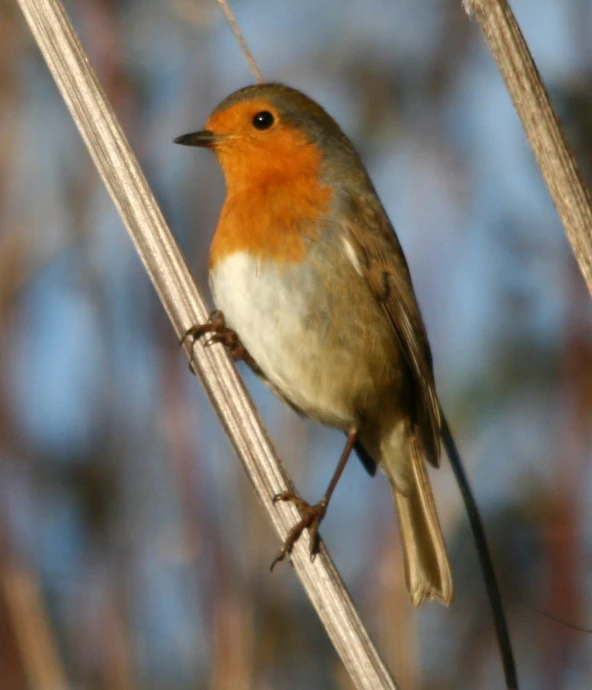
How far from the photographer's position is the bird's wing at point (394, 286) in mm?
3025

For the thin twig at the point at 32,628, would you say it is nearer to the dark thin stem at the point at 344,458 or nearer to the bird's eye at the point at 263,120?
the dark thin stem at the point at 344,458

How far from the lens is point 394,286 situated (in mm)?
3123

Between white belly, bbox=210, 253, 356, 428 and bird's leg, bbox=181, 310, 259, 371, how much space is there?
0.09ft

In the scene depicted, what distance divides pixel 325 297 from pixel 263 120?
632mm

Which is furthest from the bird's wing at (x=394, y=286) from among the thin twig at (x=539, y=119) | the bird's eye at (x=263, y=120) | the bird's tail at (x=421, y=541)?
the thin twig at (x=539, y=119)

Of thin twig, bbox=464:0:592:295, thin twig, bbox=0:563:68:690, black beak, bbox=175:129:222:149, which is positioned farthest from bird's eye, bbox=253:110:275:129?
thin twig, bbox=0:563:68:690

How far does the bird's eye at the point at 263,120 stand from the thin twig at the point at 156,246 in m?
1.03

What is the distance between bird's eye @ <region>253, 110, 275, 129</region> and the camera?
10.4 ft

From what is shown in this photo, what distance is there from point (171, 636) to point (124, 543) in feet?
1.11

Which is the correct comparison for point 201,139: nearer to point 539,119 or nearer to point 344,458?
point 344,458

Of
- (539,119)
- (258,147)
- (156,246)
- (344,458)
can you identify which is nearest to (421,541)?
(344,458)

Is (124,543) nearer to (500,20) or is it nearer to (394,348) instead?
(394,348)

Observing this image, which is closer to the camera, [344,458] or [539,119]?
[539,119]

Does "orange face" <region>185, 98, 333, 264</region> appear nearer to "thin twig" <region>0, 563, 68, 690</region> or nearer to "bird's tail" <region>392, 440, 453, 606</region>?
"bird's tail" <region>392, 440, 453, 606</region>
